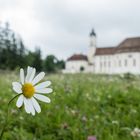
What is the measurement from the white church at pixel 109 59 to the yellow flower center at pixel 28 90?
52678 millimetres

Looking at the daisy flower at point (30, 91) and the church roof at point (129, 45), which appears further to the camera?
the church roof at point (129, 45)

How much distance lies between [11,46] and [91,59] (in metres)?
28.9

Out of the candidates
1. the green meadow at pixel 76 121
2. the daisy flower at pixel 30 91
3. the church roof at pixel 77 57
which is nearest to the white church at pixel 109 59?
the church roof at pixel 77 57

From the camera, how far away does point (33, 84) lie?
4.15 ft

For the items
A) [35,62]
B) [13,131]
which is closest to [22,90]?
[13,131]

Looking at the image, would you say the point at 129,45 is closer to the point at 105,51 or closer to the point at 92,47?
the point at 105,51

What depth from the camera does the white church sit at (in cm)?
6756

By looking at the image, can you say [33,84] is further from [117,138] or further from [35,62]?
[35,62]

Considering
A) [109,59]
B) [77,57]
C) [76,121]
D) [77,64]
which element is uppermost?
[77,57]

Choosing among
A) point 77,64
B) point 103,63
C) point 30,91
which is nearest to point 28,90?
point 30,91

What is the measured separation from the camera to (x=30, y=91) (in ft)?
4.06

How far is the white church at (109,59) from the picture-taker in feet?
222

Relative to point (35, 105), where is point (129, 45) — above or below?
above

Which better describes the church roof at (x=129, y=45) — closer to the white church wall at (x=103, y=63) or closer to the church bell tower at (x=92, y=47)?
the white church wall at (x=103, y=63)
